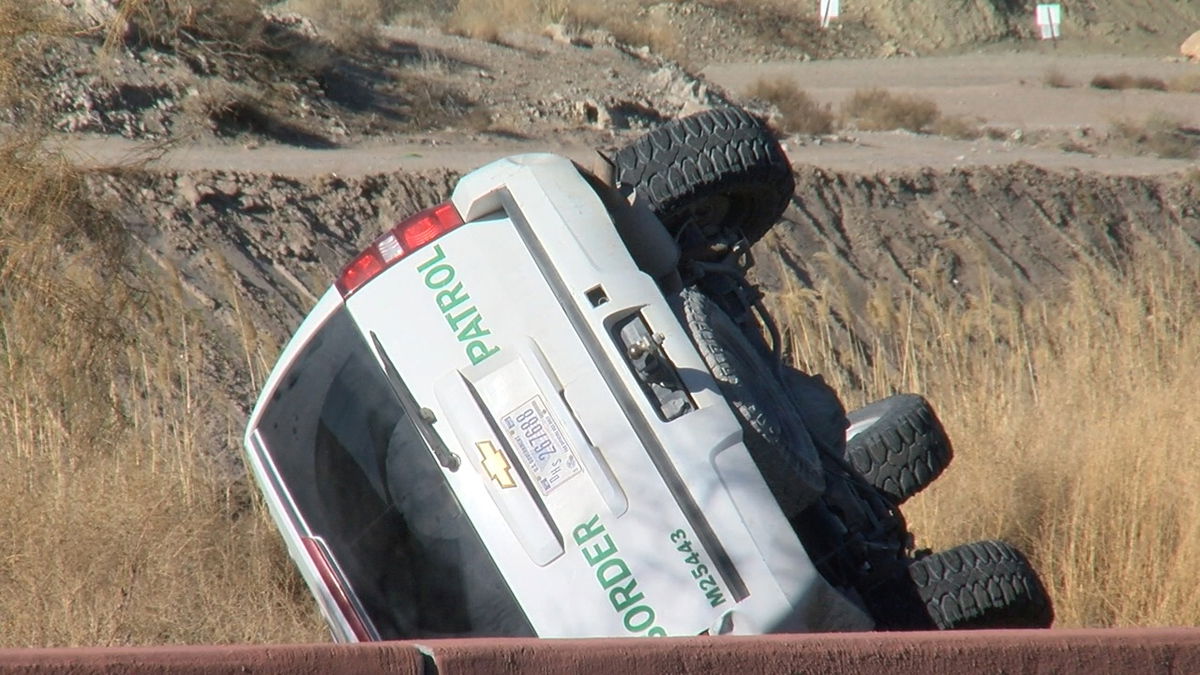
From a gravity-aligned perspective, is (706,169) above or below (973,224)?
above

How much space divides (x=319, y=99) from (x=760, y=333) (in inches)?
625

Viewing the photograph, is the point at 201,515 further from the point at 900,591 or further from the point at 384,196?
the point at 384,196

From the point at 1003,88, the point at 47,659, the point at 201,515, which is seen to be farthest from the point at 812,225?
the point at 1003,88

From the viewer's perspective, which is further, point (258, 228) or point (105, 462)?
point (258, 228)

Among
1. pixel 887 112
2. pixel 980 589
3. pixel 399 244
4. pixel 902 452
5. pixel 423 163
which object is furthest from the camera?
pixel 887 112

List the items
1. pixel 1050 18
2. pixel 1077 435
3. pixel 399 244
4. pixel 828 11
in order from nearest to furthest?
pixel 399 244 < pixel 1077 435 < pixel 828 11 < pixel 1050 18

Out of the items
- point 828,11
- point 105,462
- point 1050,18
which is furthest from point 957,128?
point 105,462

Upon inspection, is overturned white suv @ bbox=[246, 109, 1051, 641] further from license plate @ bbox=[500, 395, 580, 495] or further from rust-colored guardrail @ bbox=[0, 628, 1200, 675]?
rust-colored guardrail @ bbox=[0, 628, 1200, 675]

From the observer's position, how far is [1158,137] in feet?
99.5

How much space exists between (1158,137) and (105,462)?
27.5 m

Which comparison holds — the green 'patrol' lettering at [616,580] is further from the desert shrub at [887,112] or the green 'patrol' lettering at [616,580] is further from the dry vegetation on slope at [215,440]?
the desert shrub at [887,112]

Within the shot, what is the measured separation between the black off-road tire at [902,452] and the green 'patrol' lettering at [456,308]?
241 centimetres

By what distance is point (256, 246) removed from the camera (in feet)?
45.9

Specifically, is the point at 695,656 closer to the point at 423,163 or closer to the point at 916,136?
the point at 423,163
